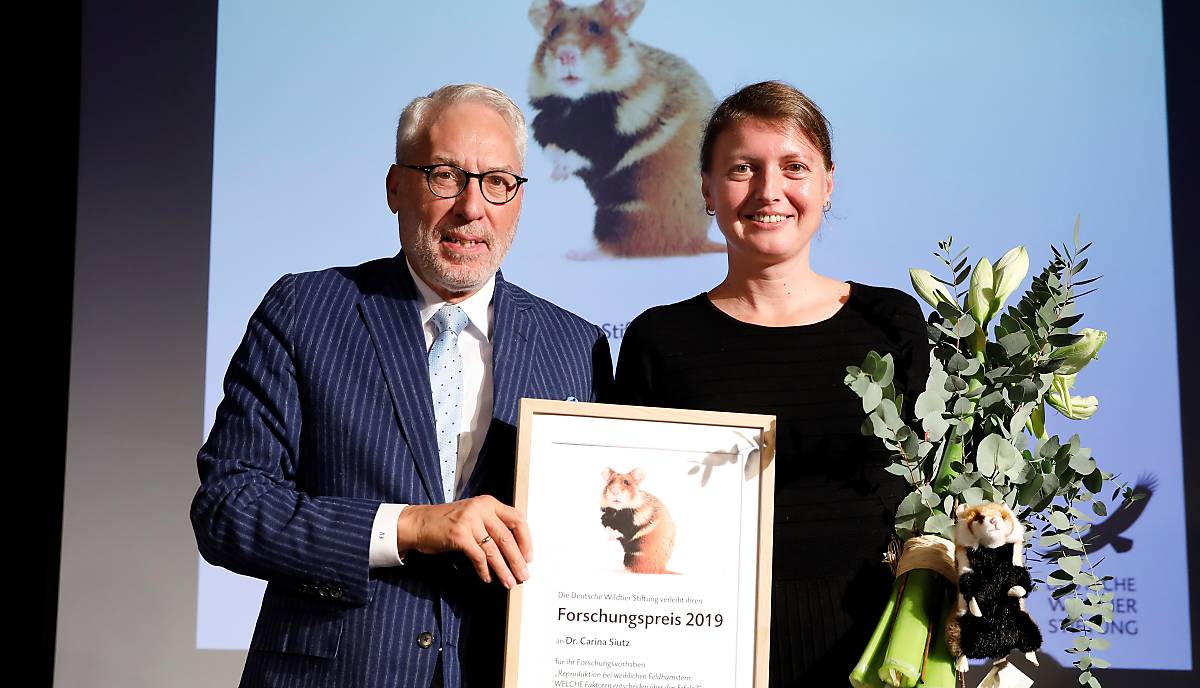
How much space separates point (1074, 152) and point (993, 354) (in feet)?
7.66

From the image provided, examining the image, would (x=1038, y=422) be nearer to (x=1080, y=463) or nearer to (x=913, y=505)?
(x=1080, y=463)

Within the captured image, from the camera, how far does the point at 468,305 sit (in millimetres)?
1852

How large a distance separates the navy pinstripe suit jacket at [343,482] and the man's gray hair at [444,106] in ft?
0.90

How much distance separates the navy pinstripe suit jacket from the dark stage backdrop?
175 cm

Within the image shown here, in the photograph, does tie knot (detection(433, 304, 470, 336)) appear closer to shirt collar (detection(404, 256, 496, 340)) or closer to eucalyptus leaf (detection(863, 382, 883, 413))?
shirt collar (detection(404, 256, 496, 340))

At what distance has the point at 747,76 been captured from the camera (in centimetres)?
357

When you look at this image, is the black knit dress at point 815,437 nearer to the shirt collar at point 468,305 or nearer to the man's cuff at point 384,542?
the shirt collar at point 468,305

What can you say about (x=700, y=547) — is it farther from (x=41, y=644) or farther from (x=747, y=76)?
(x=41, y=644)

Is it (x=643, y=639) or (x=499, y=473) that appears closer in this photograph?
(x=643, y=639)

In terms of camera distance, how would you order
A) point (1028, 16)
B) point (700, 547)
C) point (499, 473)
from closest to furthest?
point (700, 547), point (499, 473), point (1028, 16)

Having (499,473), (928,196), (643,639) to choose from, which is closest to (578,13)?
(928,196)

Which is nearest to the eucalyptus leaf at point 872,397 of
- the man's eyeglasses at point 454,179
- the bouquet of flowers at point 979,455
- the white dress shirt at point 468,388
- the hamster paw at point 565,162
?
the bouquet of flowers at point 979,455

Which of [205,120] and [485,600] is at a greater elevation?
[205,120]

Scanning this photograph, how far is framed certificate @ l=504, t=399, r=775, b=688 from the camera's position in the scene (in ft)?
5.01
